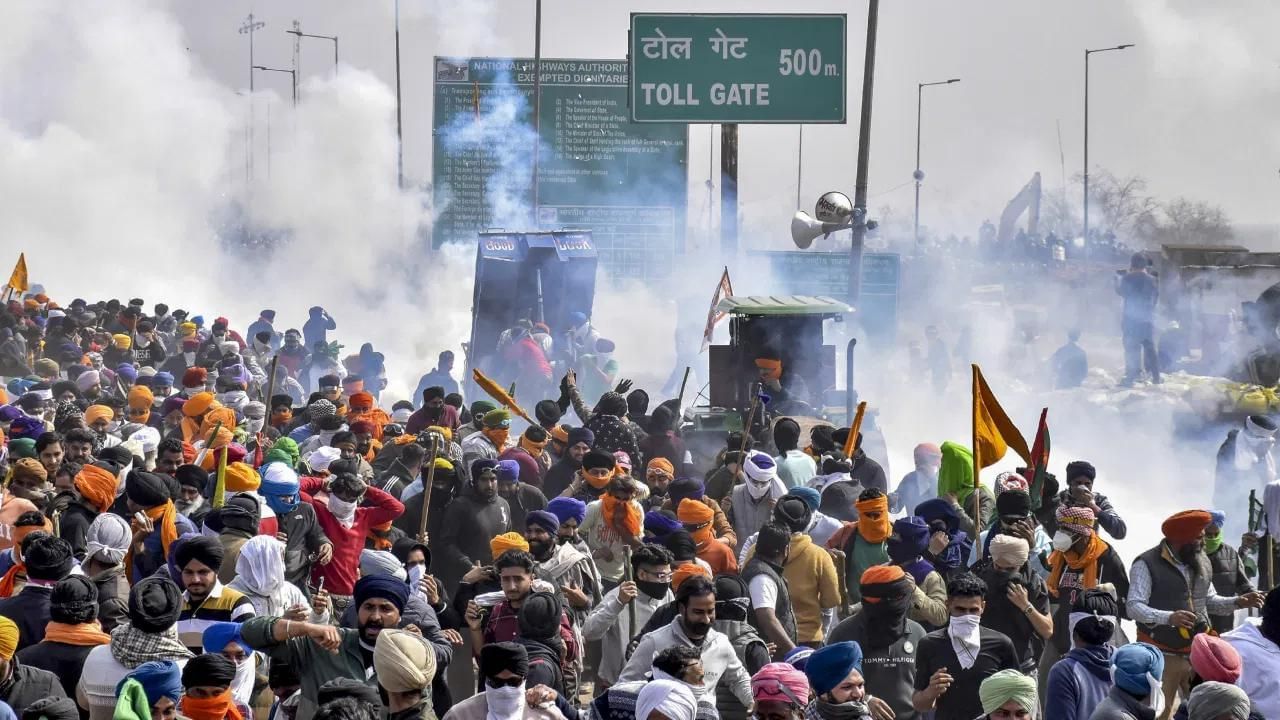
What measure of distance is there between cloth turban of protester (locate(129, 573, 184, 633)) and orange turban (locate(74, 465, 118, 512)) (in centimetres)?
271

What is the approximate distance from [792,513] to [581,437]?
326 cm

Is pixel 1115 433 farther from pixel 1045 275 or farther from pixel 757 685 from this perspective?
pixel 1045 275

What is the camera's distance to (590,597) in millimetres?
8359

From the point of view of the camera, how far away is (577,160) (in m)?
38.4

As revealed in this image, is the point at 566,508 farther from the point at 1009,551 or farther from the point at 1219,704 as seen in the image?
the point at 1219,704

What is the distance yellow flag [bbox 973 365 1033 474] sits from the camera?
9.73 metres

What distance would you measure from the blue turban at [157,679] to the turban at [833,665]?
6.68 ft

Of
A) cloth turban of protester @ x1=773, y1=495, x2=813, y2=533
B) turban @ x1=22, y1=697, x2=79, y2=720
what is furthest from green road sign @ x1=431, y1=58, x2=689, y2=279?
turban @ x1=22, y1=697, x2=79, y2=720

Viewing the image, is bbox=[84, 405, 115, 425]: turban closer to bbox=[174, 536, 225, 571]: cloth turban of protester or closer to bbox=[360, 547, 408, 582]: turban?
bbox=[360, 547, 408, 582]: turban

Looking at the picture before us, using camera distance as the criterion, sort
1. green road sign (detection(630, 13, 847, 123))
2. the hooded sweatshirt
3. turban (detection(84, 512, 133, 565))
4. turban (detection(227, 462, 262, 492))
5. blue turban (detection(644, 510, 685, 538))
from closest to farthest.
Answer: the hooded sweatshirt < turban (detection(84, 512, 133, 565)) < blue turban (detection(644, 510, 685, 538)) < turban (detection(227, 462, 262, 492)) < green road sign (detection(630, 13, 847, 123))

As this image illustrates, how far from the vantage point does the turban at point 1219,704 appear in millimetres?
5512

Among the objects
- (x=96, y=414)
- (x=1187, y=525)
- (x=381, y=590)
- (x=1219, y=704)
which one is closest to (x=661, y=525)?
(x=381, y=590)

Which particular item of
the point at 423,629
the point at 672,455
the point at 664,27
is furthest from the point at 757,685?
the point at 664,27

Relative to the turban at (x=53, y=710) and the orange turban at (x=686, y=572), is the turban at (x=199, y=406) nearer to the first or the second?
the orange turban at (x=686, y=572)
